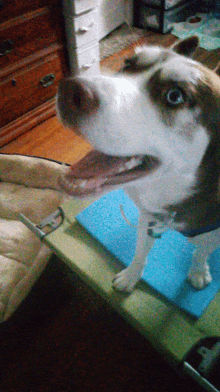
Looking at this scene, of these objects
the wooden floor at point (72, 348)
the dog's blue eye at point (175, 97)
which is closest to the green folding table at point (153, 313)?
the wooden floor at point (72, 348)

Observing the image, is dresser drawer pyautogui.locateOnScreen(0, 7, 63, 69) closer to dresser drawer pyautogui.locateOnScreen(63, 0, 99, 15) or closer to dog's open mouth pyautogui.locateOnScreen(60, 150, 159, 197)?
dresser drawer pyautogui.locateOnScreen(63, 0, 99, 15)

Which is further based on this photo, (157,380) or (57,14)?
(57,14)

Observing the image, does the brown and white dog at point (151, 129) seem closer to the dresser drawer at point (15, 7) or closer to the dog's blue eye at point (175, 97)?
the dog's blue eye at point (175, 97)

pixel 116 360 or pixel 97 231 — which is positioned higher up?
pixel 97 231

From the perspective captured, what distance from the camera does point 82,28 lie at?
170 centimetres

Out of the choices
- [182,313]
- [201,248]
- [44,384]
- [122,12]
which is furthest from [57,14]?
[44,384]

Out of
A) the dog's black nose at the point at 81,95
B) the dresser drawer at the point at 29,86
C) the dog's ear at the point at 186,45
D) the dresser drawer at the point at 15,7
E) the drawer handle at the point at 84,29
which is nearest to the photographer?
the dog's black nose at the point at 81,95

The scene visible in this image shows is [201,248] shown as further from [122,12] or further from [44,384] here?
[122,12]

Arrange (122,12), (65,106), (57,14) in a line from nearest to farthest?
(65,106) → (57,14) → (122,12)

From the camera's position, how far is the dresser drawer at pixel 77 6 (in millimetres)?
1591

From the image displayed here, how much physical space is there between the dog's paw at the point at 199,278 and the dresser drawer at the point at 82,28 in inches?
60.0

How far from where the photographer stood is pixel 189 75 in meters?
0.50

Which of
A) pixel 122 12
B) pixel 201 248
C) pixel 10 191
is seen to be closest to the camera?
pixel 201 248

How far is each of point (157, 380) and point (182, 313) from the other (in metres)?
0.29
